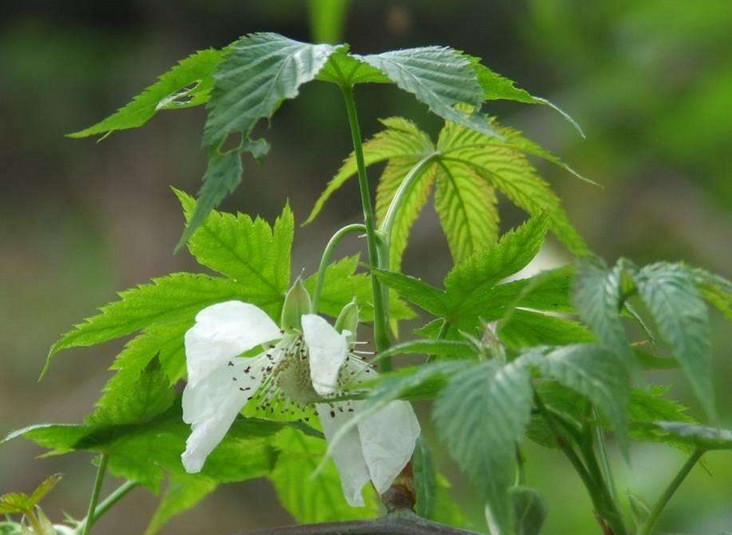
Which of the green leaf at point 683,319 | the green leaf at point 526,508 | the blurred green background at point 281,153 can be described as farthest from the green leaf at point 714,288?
the blurred green background at point 281,153

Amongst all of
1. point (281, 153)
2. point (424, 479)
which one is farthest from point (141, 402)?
point (281, 153)

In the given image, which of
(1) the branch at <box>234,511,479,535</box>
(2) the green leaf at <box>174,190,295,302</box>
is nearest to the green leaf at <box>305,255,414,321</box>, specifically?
(2) the green leaf at <box>174,190,295,302</box>

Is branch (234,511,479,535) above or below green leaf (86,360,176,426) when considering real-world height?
below

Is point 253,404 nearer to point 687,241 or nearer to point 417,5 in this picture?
point 687,241

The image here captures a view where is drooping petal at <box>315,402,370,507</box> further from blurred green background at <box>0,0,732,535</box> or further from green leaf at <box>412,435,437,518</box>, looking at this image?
blurred green background at <box>0,0,732,535</box>

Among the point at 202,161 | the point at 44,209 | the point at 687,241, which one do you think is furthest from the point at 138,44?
the point at 687,241

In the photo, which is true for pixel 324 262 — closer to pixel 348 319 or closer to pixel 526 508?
pixel 348 319
